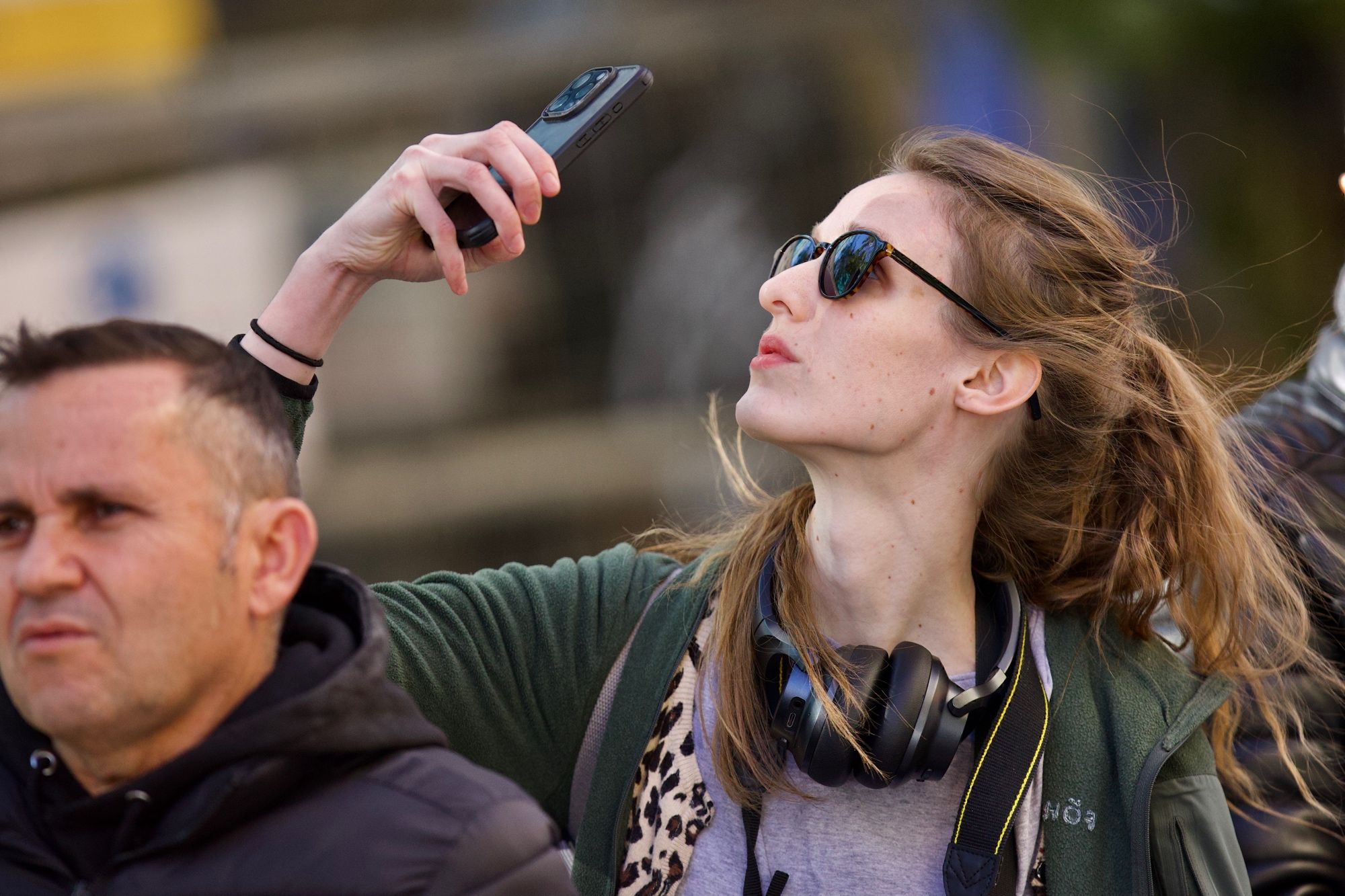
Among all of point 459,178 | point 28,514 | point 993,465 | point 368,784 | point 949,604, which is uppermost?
point 459,178

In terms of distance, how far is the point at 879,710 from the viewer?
2455 mm

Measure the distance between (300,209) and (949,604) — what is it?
7.78 meters

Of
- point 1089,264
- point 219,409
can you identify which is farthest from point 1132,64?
point 219,409

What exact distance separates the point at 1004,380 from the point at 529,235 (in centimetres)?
757

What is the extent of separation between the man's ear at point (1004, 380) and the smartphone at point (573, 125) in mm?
887

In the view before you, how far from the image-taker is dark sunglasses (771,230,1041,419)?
8.57ft

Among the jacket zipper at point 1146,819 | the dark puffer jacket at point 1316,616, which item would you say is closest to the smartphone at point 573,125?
the jacket zipper at point 1146,819

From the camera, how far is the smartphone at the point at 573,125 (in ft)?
7.29

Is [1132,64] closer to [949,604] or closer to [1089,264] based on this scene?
[1089,264]

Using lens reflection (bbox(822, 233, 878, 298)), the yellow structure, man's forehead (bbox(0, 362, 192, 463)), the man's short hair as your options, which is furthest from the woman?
the yellow structure

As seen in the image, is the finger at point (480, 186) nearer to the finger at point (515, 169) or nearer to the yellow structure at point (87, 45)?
the finger at point (515, 169)

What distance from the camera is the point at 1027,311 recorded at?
271 centimetres

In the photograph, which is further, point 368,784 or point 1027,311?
point 1027,311

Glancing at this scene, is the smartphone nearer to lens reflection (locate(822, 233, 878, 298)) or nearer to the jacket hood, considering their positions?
lens reflection (locate(822, 233, 878, 298))
